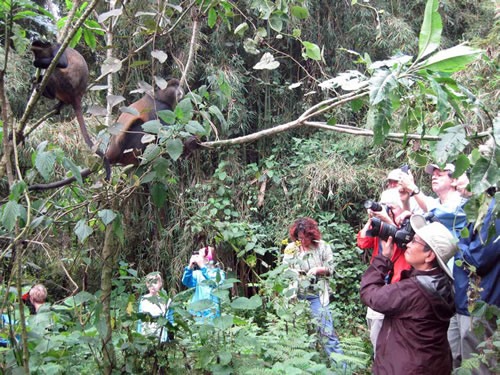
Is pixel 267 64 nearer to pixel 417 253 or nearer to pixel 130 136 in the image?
pixel 130 136

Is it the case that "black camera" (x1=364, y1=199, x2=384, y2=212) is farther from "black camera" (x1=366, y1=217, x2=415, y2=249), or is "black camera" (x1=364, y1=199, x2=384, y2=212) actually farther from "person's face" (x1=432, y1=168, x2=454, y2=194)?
"person's face" (x1=432, y1=168, x2=454, y2=194)

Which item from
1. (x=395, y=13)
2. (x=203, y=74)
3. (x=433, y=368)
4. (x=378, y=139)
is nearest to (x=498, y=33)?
(x=395, y=13)

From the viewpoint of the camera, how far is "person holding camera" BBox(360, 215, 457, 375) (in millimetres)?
2066

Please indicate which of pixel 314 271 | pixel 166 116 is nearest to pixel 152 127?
pixel 166 116

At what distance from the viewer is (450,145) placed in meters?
1.25

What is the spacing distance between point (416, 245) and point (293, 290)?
0.53 metres

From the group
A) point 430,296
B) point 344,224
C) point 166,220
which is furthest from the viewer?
point 166,220

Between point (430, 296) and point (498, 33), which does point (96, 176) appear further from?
point (498, 33)

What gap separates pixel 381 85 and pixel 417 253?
1.10 m

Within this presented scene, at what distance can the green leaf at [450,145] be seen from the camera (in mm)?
1234

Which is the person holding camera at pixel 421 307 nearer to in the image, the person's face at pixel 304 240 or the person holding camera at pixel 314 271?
the person holding camera at pixel 314 271

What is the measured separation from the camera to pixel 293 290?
6.91 feet

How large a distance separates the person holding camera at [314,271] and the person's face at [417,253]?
0.44 meters

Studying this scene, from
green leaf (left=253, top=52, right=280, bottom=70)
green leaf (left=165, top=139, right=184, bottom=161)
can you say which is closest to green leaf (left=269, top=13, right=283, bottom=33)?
green leaf (left=253, top=52, right=280, bottom=70)
